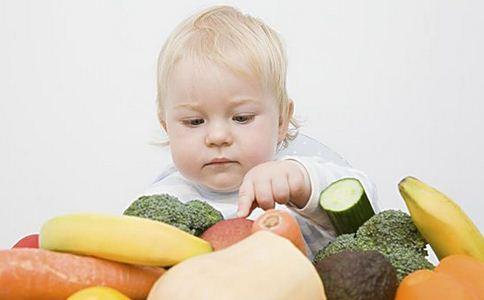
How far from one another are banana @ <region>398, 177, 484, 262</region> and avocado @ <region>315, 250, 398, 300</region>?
0.18 meters

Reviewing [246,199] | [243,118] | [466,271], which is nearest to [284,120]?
[243,118]

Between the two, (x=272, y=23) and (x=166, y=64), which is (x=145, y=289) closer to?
(x=166, y=64)

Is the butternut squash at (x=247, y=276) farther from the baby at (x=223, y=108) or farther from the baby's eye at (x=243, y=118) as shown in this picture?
the baby's eye at (x=243, y=118)

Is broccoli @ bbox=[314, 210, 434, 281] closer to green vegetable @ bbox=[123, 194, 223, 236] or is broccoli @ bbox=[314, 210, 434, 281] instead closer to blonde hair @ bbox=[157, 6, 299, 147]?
green vegetable @ bbox=[123, 194, 223, 236]

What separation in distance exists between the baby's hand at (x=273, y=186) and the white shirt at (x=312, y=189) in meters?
0.01

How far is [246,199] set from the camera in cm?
89

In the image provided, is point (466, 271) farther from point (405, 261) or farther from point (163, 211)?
point (163, 211)

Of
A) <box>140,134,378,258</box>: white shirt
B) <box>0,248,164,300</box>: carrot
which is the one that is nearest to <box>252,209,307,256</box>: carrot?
<box>0,248,164,300</box>: carrot

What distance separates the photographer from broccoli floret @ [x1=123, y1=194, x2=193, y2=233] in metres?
0.80

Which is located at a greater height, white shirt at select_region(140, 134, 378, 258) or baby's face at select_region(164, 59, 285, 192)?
baby's face at select_region(164, 59, 285, 192)

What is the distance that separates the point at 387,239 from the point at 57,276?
37cm

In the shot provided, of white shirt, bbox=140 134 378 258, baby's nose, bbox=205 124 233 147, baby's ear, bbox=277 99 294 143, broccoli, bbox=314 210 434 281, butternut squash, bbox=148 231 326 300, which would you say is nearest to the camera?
butternut squash, bbox=148 231 326 300

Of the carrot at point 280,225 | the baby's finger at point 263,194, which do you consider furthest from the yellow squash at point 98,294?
the baby's finger at point 263,194

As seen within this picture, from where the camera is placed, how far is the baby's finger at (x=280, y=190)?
0.94 meters
